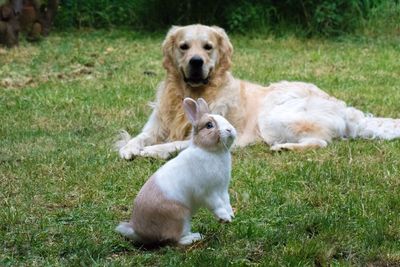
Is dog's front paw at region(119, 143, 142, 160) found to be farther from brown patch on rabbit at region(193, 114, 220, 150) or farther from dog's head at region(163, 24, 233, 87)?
brown patch on rabbit at region(193, 114, 220, 150)

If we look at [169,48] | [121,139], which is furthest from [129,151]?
[169,48]

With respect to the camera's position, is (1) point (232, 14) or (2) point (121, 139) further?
(1) point (232, 14)

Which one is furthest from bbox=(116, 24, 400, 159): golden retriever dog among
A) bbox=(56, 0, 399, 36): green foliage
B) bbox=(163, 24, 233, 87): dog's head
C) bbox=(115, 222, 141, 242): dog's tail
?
bbox=(56, 0, 399, 36): green foliage

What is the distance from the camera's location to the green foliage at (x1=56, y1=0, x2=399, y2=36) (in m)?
13.0

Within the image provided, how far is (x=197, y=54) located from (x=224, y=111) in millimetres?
538

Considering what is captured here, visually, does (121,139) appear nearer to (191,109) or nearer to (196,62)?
(196,62)

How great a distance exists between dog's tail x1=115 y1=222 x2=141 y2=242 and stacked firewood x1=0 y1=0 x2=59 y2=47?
336 inches

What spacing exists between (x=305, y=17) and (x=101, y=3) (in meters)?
4.00

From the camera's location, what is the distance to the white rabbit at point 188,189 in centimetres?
365

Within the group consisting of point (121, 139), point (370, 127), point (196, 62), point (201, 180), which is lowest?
point (121, 139)

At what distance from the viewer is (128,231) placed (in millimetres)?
3818

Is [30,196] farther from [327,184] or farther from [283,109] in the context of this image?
[283,109]

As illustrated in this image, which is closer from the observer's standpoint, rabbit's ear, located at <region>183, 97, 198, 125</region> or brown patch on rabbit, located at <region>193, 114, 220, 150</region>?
brown patch on rabbit, located at <region>193, 114, 220, 150</region>

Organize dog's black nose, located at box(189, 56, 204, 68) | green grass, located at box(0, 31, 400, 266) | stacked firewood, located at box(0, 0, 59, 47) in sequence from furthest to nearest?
stacked firewood, located at box(0, 0, 59, 47), dog's black nose, located at box(189, 56, 204, 68), green grass, located at box(0, 31, 400, 266)
